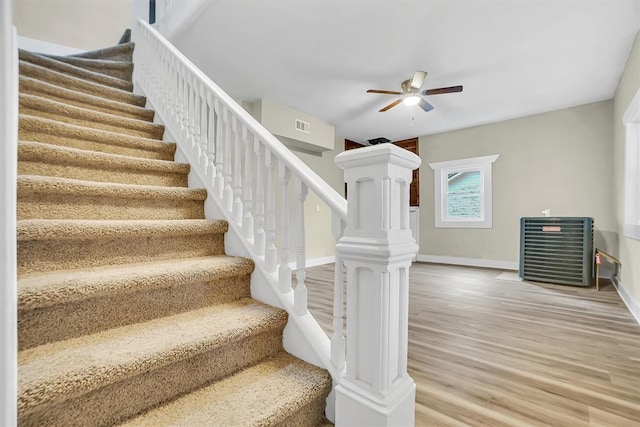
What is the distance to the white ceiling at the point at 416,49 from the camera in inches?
94.2

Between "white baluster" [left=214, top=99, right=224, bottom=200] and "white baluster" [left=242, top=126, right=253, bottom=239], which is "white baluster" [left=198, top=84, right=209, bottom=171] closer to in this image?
"white baluster" [left=214, top=99, right=224, bottom=200]

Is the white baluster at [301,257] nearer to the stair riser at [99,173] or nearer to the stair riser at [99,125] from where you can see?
the stair riser at [99,173]

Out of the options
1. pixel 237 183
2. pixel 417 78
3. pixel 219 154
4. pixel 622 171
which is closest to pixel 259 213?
pixel 237 183

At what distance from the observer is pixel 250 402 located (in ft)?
3.04

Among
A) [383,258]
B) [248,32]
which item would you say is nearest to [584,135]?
[248,32]

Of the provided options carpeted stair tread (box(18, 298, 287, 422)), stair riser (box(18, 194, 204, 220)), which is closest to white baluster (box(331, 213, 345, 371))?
carpeted stair tread (box(18, 298, 287, 422))

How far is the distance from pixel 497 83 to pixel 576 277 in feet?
8.51

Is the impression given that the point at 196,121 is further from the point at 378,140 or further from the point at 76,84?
the point at 378,140

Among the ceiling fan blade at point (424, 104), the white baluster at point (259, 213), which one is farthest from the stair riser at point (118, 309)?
the ceiling fan blade at point (424, 104)

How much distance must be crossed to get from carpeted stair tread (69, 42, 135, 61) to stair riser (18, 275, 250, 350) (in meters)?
3.14

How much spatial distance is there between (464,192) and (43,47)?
20.8ft

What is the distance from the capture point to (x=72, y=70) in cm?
252

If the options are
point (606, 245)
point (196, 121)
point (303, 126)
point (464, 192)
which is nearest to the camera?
point (196, 121)

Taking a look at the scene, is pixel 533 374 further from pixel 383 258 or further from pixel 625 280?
pixel 625 280
